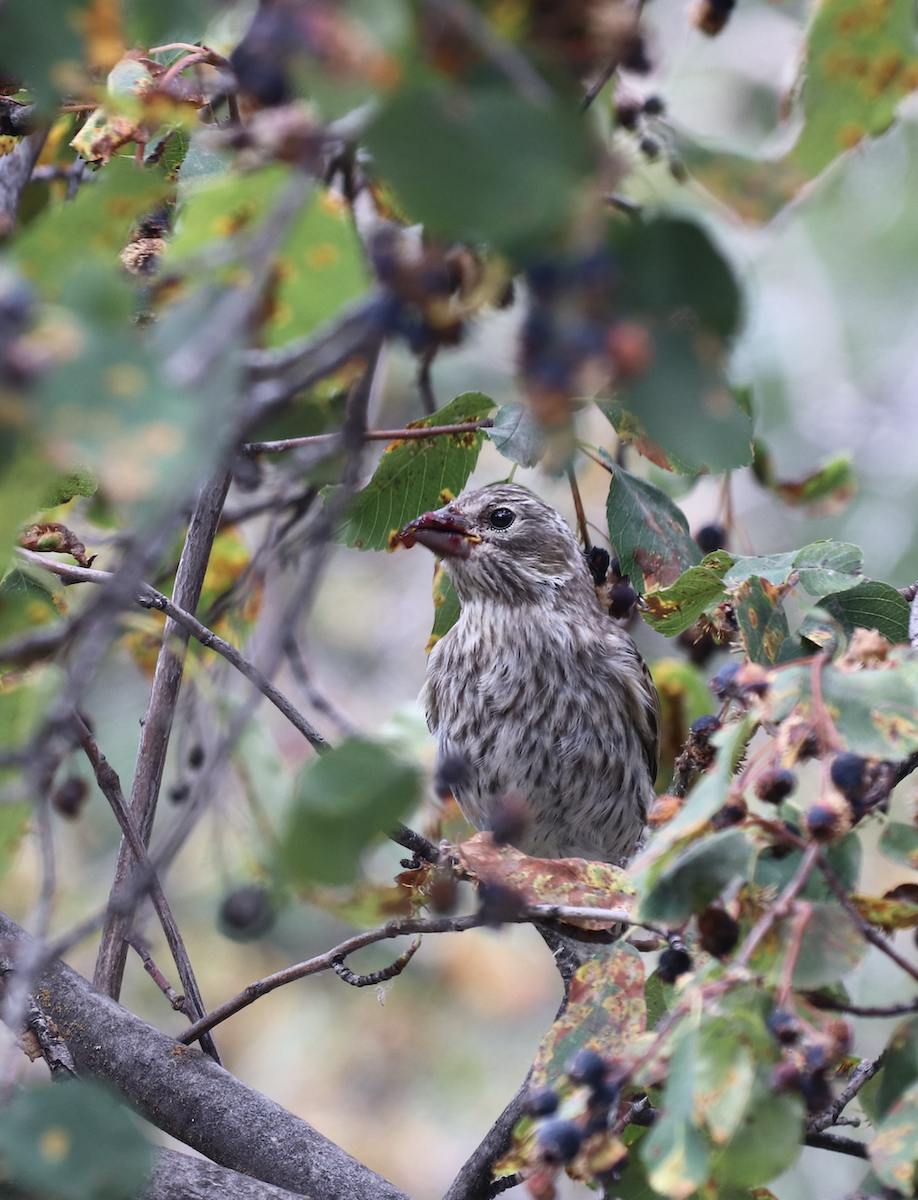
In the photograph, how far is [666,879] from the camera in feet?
4.75

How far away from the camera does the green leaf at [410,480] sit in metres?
2.70

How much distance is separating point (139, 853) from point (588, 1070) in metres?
1.13

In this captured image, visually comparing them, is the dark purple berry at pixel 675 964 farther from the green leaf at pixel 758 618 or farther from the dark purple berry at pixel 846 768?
the green leaf at pixel 758 618

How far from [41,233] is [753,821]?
3.16ft

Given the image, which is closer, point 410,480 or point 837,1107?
point 837,1107

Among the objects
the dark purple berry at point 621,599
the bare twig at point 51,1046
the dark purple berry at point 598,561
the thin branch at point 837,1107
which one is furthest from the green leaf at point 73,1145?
the dark purple berry at point 598,561

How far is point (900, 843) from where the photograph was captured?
153cm

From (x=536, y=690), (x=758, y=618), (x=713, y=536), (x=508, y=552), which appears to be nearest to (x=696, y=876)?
(x=758, y=618)

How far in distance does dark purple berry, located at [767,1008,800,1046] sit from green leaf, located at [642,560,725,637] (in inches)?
41.2

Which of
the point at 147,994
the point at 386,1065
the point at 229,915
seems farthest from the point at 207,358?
the point at 386,1065

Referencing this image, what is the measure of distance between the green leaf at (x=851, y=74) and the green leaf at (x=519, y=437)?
97 centimetres

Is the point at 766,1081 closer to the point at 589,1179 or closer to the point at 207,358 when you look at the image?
the point at 589,1179

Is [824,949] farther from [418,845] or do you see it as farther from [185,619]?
[185,619]

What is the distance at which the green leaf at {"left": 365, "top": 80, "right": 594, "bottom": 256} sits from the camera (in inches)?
35.8
